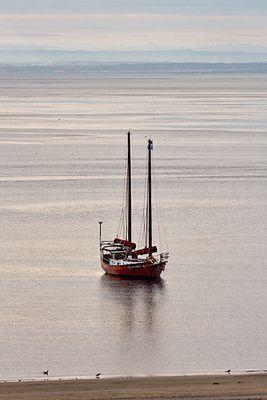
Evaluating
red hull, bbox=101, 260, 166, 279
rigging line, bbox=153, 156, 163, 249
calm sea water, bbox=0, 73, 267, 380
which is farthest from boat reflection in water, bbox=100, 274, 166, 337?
rigging line, bbox=153, 156, 163, 249

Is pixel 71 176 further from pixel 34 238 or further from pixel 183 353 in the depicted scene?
pixel 183 353

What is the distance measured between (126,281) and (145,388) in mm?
12933

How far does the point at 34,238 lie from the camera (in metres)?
41.0

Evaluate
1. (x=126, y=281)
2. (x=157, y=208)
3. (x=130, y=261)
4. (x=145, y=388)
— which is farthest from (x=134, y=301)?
(x=157, y=208)

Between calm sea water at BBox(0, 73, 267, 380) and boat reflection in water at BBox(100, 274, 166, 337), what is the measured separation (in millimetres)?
29

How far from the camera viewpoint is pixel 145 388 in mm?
21828

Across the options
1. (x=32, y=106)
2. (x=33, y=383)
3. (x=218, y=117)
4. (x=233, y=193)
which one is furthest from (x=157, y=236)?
(x=32, y=106)

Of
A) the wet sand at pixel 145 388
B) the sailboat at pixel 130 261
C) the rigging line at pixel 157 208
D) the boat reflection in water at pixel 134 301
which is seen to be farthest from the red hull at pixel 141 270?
the wet sand at pixel 145 388

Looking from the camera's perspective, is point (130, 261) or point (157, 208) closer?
point (130, 261)

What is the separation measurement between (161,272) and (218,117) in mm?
79486

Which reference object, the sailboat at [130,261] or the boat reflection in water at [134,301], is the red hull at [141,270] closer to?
the sailboat at [130,261]

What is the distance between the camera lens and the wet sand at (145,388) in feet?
66.8

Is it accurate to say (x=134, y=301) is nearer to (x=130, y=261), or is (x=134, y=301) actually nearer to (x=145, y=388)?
(x=130, y=261)

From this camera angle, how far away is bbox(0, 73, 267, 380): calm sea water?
A: 26.3 meters
